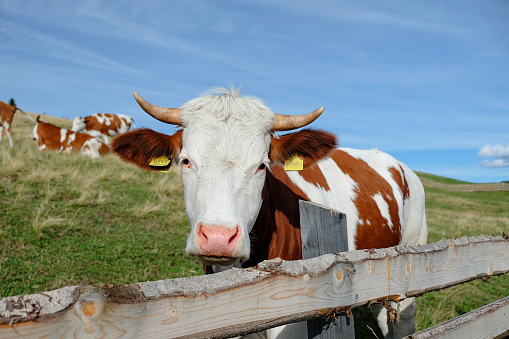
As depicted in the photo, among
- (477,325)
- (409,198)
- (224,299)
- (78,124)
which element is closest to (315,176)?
(477,325)

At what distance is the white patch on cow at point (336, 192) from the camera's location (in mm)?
4203

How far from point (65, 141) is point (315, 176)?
17.4 m

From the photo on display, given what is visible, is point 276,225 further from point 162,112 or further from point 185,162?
point 162,112

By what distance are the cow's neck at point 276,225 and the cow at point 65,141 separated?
16164mm

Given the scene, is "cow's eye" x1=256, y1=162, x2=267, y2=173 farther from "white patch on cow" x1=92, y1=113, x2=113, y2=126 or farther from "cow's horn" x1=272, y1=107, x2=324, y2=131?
"white patch on cow" x1=92, y1=113, x2=113, y2=126

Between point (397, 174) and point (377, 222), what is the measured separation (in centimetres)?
154

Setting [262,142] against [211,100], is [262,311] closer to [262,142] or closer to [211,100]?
[262,142]

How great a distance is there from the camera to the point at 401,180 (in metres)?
6.14

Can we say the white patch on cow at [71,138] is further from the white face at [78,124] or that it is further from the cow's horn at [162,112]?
the cow's horn at [162,112]

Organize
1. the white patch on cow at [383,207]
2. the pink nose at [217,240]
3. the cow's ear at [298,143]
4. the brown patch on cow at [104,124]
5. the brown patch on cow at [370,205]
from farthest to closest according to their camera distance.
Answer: the brown patch on cow at [104,124] < the white patch on cow at [383,207] < the brown patch on cow at [370,205] < the cow's ear at [298,143] < the pink nose at [217,240]

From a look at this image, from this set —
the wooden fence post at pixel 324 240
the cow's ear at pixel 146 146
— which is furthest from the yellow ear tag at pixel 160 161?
the wooden fence post at pixel 324 240

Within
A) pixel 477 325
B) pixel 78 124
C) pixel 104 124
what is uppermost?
pixel 104 124

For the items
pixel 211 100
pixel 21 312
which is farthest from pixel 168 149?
pixel 21 312

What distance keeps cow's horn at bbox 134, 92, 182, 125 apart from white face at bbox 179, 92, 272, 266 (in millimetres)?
150
